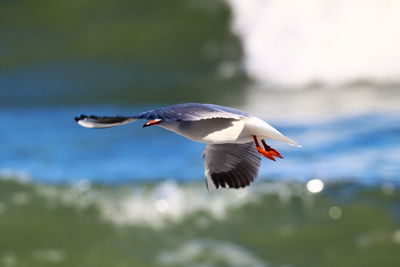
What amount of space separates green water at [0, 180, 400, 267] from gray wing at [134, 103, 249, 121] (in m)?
3.46

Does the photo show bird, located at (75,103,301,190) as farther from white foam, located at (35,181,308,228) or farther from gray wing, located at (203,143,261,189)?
white foam, located at (35,181,308,228)

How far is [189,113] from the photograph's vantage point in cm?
382

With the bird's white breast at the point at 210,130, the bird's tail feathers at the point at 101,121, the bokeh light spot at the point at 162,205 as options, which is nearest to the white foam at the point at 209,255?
the bokeh light spot at the point at 162,205

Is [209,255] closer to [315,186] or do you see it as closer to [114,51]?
[315,186]

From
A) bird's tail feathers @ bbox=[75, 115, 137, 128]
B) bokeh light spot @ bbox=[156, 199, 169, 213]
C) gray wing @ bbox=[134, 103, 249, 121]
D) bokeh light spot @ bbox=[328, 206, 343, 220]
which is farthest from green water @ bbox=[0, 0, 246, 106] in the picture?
bird's tail feathers @ bbox=[75, 115, 137, 128]

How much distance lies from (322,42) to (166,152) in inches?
130

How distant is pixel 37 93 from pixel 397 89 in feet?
14.3

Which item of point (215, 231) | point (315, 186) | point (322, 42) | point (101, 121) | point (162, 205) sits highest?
point (322, 42)

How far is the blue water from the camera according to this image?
326 inches

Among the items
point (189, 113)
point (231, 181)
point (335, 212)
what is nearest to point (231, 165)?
point (231, 181)

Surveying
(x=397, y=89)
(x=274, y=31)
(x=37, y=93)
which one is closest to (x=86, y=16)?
(x=37, y=93)

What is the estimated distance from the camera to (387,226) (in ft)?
24.8

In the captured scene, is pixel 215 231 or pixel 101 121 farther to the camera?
pixel 215 231

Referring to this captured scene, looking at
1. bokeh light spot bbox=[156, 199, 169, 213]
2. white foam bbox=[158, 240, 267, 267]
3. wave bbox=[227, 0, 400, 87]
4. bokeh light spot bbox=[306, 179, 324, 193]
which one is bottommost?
white foam bbox=[158, 240, 267, 267]
